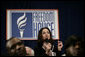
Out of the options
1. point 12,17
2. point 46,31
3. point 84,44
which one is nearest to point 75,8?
point 46,31

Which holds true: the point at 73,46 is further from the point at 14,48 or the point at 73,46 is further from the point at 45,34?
the point at 45,34

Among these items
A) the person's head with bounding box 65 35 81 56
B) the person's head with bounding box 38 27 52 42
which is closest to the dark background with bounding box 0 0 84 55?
the person's head with bounding box 38 27 52 42

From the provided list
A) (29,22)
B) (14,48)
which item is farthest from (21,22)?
(14,48)

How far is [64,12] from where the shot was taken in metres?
3.82

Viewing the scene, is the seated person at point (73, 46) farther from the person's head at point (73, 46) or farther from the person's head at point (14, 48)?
the person's head at point (14, 48)

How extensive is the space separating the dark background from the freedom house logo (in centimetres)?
8

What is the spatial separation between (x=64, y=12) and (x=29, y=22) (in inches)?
27.9

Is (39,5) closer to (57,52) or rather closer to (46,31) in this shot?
(46,31)

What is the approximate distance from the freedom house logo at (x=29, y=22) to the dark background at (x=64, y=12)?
0.25 feet

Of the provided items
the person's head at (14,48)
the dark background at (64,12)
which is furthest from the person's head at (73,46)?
the dark background at (64,12)

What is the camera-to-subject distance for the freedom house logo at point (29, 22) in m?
3.78

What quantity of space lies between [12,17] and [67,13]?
3.52 ft

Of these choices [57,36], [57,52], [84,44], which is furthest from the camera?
[57,36]

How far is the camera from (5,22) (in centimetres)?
380
